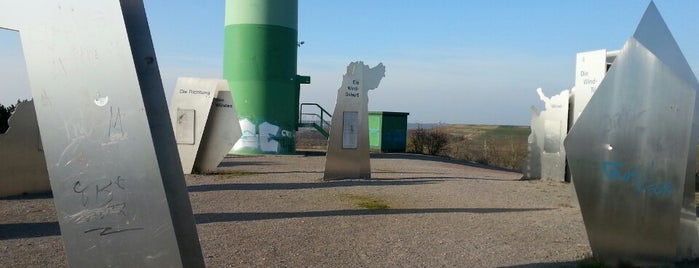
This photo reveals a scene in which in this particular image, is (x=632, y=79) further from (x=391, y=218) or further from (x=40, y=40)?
(x=40, y=40)

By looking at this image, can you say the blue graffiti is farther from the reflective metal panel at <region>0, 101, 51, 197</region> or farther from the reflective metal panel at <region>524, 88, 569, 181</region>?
the reflective metal panel at <region>524, 88, 569, 181</region>

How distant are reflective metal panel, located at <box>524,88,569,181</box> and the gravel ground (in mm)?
2228

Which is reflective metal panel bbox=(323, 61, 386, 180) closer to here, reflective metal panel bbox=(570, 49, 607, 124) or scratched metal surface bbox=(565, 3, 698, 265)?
reflective metal panel bbox=(570, 49, 607, 124)

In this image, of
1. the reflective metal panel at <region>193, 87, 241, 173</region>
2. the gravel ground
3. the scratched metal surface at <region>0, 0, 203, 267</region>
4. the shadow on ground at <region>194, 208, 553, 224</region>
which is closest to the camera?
the scratched metal surface at <region>0, 0, 203, 267</region>

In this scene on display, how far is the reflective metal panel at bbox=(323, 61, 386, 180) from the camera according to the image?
15859mm

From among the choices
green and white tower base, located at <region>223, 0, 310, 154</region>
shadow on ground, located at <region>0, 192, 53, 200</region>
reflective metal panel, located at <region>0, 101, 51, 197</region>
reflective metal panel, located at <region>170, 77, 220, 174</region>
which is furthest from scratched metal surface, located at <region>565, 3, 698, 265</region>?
green and white tower base, located at <region>223, 0, 310, 154</region>

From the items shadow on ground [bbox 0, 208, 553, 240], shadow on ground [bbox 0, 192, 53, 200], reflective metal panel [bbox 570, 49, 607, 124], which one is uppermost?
reflective metal panel [bbox 570, 49, 607, 124]

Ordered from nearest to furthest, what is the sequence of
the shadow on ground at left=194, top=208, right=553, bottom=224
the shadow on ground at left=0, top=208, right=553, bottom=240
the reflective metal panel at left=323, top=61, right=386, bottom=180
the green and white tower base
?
the shadow on ground at left=0, top=208, right=553, bottom=240, the shadow on ground at left=194, top=208, right=553, bottom=224, the reflective metal panel at left=323, top=61, right=386, bottom=180, the green and white tower base

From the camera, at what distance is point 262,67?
87.0ft

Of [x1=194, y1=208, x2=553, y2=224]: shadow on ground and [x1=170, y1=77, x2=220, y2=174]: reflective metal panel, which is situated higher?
[x1=170, y1=77, x2=220, y2=174]: reflective metal panel

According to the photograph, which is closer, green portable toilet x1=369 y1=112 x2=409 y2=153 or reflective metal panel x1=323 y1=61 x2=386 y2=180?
reflective metal panel x1=323 y1=61 x2=386 y2=180

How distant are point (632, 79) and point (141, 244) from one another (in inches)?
200

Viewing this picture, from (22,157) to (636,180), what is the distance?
10.9m

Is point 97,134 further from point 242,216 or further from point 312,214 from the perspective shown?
point 312,214
